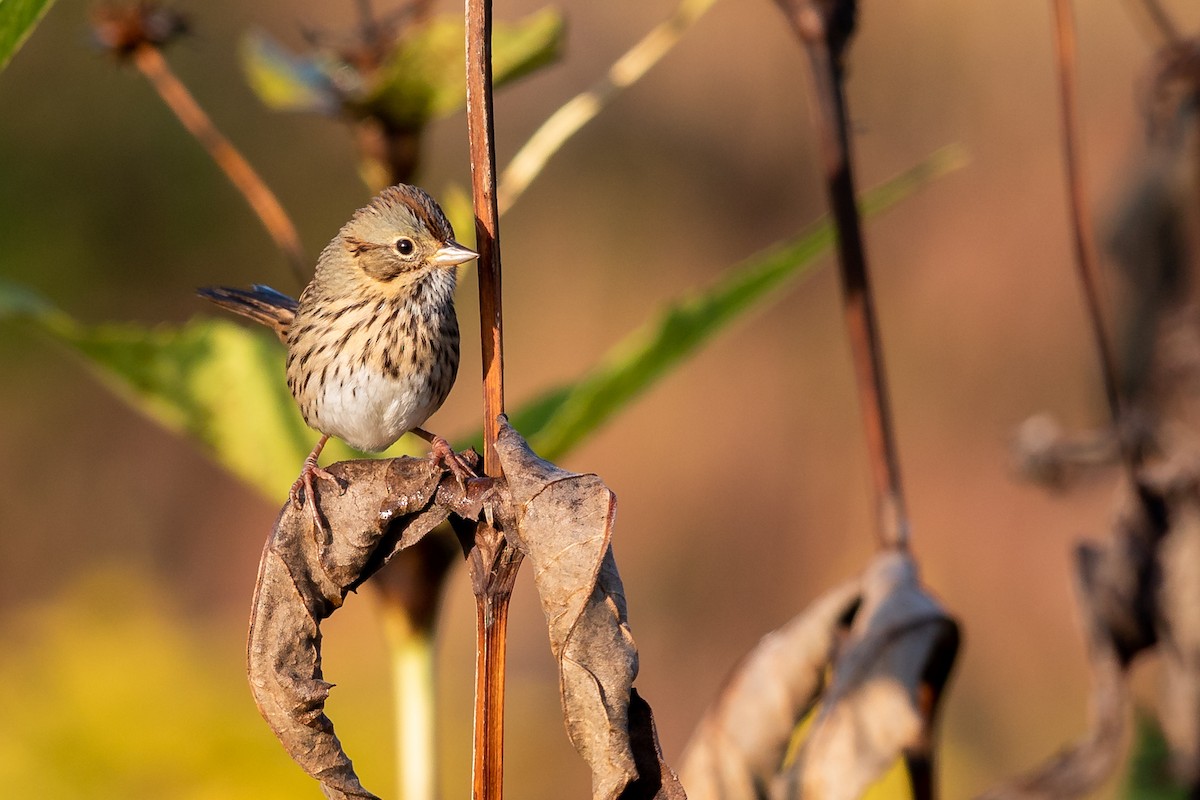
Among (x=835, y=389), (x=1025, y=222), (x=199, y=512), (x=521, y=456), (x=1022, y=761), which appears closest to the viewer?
(x=521, y=456)

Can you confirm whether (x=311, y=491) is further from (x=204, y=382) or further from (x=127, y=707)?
(x=127, y=707)

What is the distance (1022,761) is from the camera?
310 centimetres

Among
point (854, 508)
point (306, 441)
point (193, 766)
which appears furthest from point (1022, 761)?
point (306, 441)

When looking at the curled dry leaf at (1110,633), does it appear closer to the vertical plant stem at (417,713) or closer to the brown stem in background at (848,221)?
the brown stem in background at (848,221)

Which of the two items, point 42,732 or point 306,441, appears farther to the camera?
point 42,732

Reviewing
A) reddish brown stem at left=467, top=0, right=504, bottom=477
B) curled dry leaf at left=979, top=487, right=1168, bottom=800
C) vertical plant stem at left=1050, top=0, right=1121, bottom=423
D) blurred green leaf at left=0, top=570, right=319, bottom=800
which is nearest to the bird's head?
reddish brown stem at left=467, top=0, right=504, bottom=477

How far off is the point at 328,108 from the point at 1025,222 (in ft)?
8.55

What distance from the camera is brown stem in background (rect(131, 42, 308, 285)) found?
1.46 metres

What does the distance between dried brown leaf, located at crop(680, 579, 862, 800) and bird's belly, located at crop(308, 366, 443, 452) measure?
1.41ft

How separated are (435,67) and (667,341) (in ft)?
1.31

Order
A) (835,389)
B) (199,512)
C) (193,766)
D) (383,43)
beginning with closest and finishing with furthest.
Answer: (383,43), (193,766), (835,389), (199,512)

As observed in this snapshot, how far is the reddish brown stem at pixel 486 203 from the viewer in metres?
0.76

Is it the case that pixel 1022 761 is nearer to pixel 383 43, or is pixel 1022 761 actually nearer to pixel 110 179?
pixel 383 43

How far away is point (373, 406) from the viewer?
1.38m
